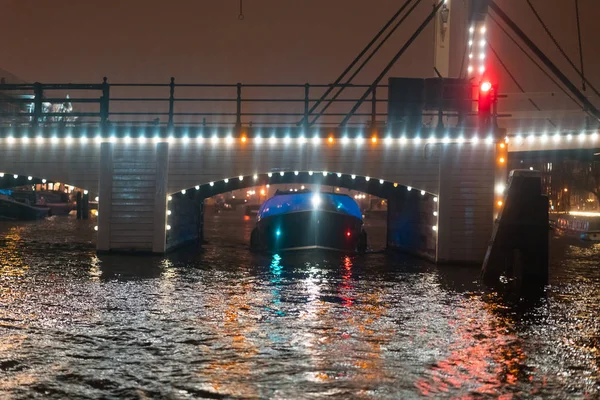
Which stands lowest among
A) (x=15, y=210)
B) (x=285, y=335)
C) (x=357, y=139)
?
(x=15, y=210)

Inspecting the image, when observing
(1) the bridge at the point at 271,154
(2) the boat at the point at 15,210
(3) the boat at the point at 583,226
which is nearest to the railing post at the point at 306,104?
(1) the bridge at the point at 271,154

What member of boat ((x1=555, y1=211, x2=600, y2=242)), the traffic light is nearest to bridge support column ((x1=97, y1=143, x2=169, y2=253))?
the traffic light

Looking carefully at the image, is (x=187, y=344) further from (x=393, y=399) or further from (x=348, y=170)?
(x=348, y=170)

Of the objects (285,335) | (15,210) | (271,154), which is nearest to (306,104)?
(271,154)

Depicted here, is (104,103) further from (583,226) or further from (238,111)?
(583,226)

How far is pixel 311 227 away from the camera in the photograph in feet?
74.2

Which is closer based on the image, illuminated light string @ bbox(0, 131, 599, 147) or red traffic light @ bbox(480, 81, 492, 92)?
red traffic light @ bbox(480, 81, 492, 92)

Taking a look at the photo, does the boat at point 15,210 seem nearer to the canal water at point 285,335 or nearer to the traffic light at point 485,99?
the canal water at point 285,335

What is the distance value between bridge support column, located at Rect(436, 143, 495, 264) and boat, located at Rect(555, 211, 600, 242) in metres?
18.2

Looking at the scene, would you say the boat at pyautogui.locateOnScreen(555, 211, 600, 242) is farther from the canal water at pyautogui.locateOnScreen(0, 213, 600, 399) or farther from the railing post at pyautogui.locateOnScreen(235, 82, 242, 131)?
the railing post at pyautogui.locateOnScreen(235, 82, 242, 131)

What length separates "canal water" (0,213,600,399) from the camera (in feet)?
21.2

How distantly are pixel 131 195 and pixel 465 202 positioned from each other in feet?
29.9

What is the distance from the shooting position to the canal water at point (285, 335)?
645 centimetres

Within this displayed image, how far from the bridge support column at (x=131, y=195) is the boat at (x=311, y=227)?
5.23 meters
